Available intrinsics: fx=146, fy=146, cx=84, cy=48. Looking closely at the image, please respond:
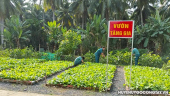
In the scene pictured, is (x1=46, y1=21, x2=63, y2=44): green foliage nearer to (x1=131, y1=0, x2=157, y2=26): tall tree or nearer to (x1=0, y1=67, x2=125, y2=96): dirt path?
(x1=0, y1=67, x2=125, y2=96): dirt path

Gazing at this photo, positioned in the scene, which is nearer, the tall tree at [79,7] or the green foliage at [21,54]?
the green foliage at [21,54]

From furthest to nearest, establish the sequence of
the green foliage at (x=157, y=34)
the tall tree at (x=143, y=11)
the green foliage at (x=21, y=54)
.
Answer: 1. the tall tree at (x=143, y=11)
2. the green foliage at (x=157, y=34)
3. the green foliage at (x=21, y=54)

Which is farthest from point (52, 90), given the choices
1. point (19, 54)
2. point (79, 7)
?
point (79, 7)

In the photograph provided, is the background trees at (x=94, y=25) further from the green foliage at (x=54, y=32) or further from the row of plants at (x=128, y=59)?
the row of plants at (x=128, y=59)

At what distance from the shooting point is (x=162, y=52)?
16.8 m

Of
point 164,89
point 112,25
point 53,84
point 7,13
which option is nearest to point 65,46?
point 53,84

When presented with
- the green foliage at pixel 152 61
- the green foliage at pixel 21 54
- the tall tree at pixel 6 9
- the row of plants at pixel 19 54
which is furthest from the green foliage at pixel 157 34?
the tall tree at pixel 6 9

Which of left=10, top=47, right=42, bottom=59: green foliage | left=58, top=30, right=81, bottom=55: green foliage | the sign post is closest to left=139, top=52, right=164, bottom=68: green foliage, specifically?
left=58, top=30, right=81, bottom=55: green foliage

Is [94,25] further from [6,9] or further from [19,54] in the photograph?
[6,9]

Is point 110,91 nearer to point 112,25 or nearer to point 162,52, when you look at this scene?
point 112,25

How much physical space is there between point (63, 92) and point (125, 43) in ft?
52.7

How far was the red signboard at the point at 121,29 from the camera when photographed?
17.0ft

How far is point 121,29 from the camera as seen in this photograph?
206 inches

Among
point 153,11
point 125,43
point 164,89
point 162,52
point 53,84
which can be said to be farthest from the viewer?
point 153,11
